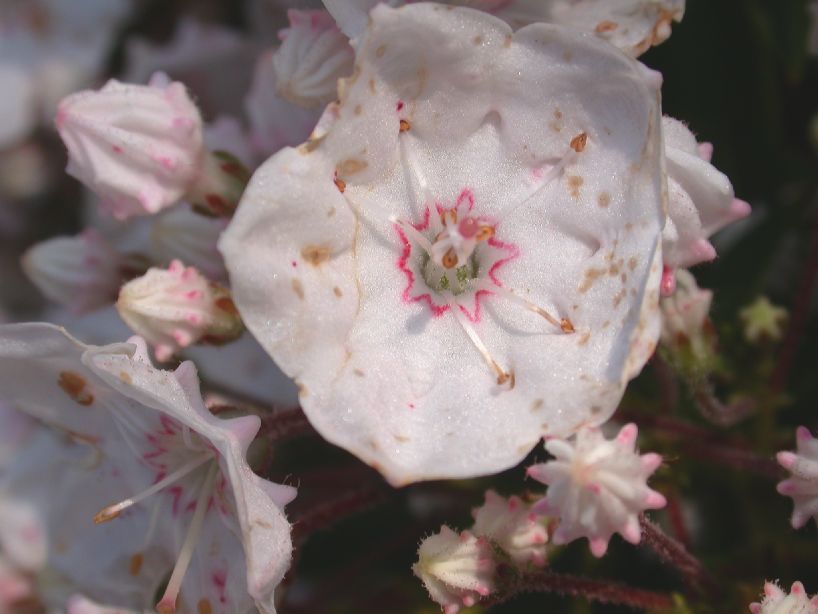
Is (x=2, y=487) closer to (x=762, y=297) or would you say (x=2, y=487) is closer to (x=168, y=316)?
(x=168, y=316)

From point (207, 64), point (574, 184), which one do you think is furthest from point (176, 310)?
point (207, 64)

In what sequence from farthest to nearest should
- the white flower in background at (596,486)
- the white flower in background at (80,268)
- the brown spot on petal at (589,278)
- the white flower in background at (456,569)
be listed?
the white flower in background at (80,268), the brown spot on petal at (589,278), the white flower in background at (456,569), the white flower in background at (596,486)

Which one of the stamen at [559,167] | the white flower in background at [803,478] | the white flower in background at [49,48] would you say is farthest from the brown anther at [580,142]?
the white flower in background at [49,48]

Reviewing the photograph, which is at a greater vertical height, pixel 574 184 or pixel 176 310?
pixel 574 184

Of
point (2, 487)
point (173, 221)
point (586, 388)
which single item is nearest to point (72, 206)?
point (2, 487)

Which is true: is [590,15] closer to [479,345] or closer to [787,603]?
[479,345]

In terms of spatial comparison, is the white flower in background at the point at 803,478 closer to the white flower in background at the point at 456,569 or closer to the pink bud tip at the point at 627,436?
the pink bud tip at the point at 627,436

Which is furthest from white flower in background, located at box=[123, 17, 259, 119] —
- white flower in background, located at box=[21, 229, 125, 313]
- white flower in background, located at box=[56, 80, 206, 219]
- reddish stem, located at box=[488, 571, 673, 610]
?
reddish stem, located at box=[488, 571, 673, 610]
